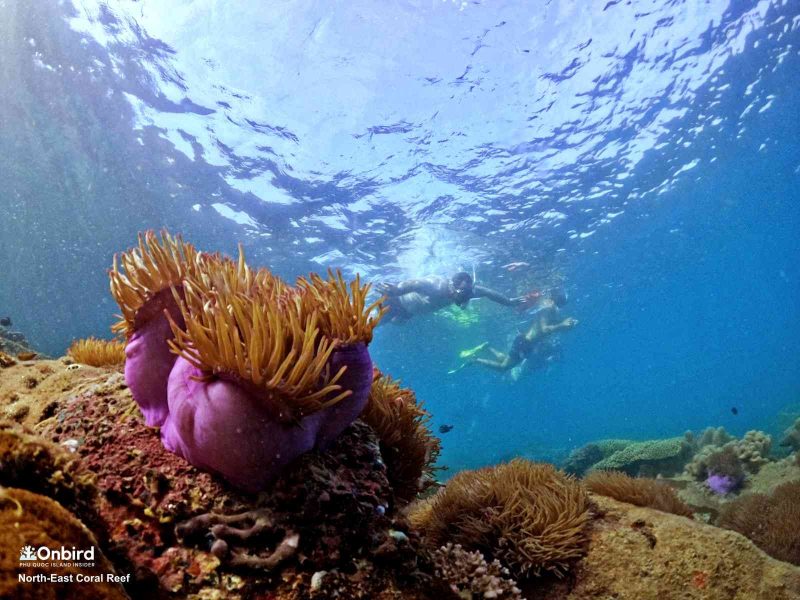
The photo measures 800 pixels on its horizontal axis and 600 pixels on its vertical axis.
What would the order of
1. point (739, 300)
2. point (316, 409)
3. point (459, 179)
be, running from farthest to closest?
point (739, 300)
point (459, 179)
point (316, 409)

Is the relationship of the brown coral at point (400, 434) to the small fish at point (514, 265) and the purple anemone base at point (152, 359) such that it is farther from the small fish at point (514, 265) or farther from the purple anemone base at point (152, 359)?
the small fish at point (514, 265)

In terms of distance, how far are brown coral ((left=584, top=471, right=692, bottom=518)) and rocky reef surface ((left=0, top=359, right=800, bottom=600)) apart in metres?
2.29

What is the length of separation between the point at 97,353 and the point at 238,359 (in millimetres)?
3078

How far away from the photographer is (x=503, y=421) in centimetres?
15388

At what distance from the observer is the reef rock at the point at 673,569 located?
10.1 feet

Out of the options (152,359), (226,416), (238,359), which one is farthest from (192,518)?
(152,359)

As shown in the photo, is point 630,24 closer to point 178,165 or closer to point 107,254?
point 178,165

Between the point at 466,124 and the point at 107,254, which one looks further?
the point at 107,254

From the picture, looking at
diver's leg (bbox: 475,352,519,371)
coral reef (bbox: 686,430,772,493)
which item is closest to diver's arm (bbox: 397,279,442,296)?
diver's leg (bbox: 475,352,519,371)

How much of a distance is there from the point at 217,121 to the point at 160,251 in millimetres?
15846

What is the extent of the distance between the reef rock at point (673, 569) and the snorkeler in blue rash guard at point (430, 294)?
Answer: 17.6m

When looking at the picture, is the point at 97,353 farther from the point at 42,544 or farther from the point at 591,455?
the point at 591,455

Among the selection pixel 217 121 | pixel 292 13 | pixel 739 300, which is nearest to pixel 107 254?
pixel 217 121

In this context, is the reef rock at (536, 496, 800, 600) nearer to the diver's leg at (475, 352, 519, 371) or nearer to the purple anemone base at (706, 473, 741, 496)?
the purple anemone base at (706, 473, 741, 496)
